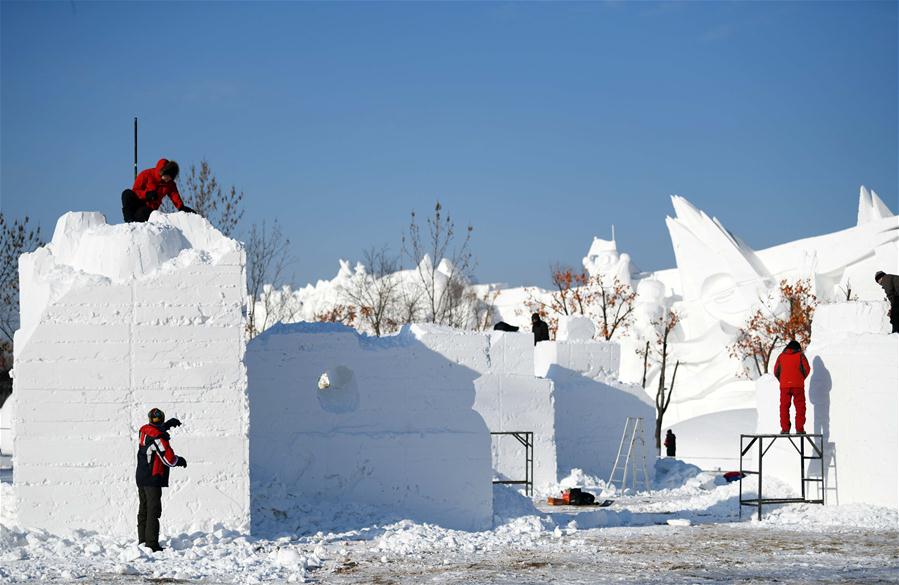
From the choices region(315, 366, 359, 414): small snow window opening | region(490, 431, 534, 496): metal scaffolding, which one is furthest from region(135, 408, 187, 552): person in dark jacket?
region(490, 431, 534, 496): metal scaffolding

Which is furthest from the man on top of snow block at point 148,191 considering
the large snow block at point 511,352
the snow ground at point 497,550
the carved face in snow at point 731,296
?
the carved face in snow at point 731,296

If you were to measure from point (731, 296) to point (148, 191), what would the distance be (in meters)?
39.6

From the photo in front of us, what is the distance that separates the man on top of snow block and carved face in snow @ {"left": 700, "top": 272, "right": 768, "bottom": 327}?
117 feet

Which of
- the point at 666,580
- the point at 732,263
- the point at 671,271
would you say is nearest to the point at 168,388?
the point at 666,580

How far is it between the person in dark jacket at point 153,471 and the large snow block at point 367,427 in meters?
2.48

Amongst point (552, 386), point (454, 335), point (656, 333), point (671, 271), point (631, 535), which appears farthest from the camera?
point (671, 271)

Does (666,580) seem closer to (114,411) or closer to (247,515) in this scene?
(247,515)

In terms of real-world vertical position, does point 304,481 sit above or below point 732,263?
below

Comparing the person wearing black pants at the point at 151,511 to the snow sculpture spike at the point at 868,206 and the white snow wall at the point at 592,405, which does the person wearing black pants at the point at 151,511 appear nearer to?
the white snow wall at the point at 592,405

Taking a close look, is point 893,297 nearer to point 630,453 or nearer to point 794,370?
point 794,370

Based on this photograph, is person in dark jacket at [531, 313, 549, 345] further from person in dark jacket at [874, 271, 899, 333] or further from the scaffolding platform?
person in dark jacket at [874, 271, 899, 333]

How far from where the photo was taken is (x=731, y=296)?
49.4m

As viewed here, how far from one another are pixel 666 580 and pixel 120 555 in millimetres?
4636

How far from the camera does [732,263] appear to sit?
51.5 meters
